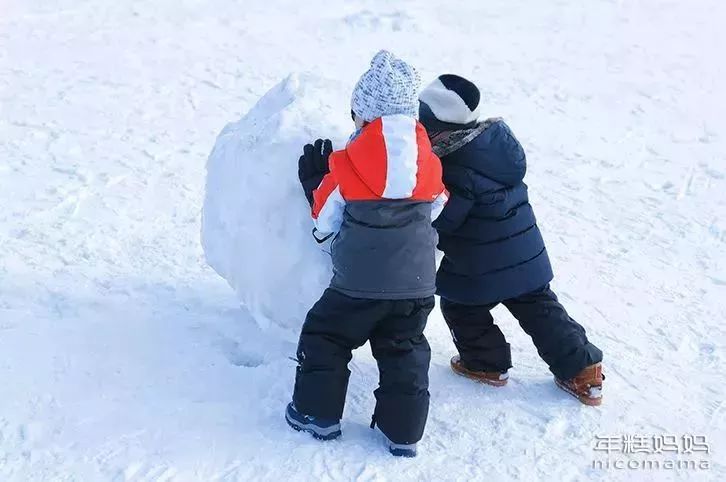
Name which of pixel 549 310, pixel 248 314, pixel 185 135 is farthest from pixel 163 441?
pixel 185 135

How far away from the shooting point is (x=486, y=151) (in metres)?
3.37

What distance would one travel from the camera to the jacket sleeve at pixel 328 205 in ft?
10.2

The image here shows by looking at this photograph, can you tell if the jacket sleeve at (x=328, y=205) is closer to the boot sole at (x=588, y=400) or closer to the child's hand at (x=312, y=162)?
the child's hand at (x=312, y=162)

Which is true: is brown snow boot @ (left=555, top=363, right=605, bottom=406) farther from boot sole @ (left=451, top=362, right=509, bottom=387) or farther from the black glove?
the black glove

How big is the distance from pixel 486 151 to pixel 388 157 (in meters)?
0.51

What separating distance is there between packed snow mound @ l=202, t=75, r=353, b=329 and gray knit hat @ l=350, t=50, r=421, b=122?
0.46 metres

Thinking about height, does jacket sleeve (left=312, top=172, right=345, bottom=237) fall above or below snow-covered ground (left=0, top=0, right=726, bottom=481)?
above

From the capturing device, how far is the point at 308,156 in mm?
3391

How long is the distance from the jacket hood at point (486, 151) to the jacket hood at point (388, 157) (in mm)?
319

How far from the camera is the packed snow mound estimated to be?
3502 mm

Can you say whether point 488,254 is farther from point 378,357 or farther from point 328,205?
point 328,205

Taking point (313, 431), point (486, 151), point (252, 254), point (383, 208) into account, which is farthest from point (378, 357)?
point (486, 151)

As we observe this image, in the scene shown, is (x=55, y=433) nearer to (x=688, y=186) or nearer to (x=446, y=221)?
(x=446, y=221)
